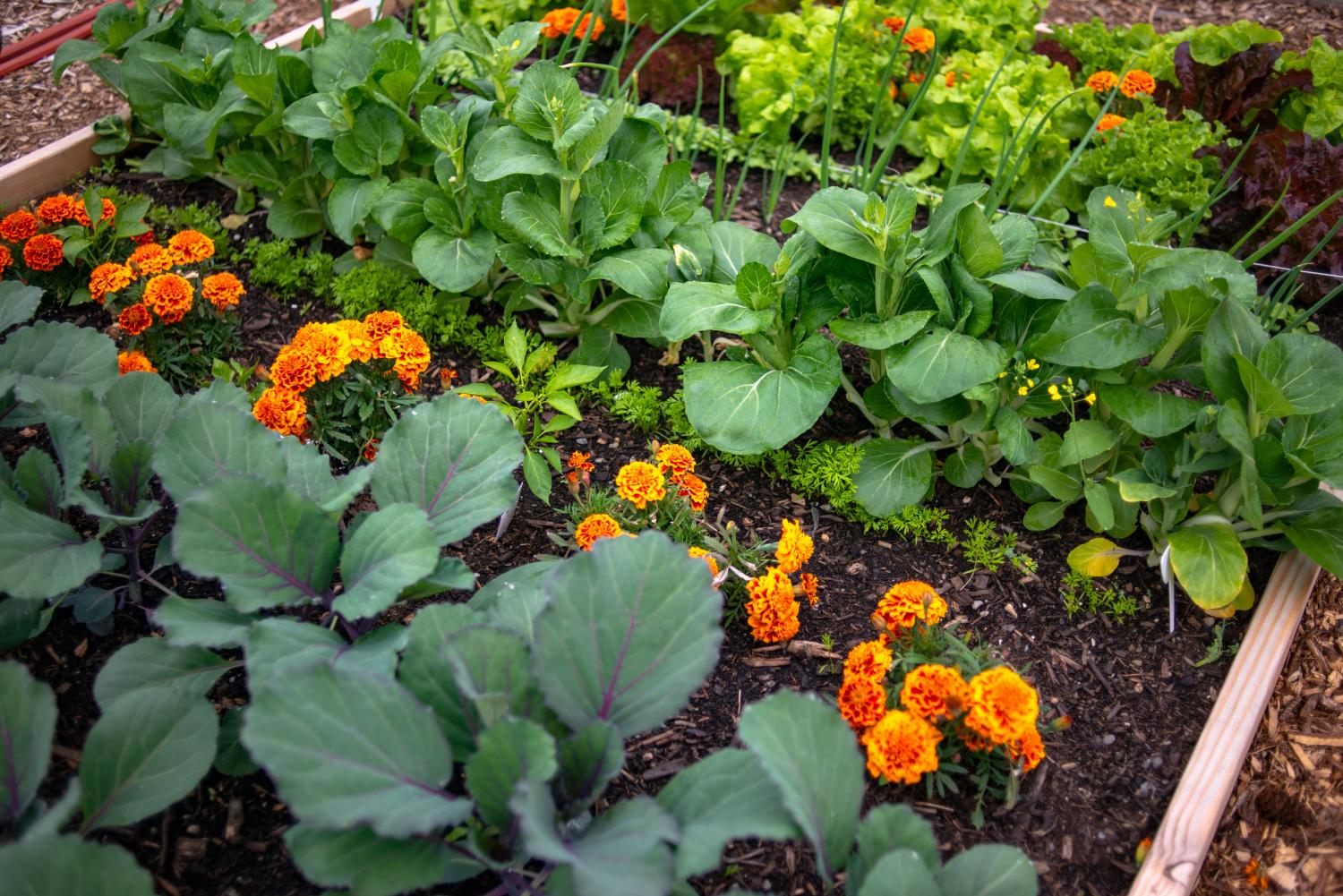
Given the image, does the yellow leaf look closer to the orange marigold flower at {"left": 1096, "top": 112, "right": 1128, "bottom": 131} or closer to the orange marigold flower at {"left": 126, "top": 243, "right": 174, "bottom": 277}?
the orange marigold flower at {"left": 1096, "top": 112, "right": 1128, "bottom": 131}

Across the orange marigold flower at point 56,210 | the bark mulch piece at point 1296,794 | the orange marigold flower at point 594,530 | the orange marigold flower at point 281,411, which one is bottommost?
the bark mulch piece at point 1296,794

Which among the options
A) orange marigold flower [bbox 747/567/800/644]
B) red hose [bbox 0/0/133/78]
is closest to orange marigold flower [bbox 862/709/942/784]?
orange marigold flower [bbox 747/567/800/644]

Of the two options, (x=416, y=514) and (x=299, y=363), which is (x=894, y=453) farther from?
(x=299, y=363)

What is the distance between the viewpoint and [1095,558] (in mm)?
2367

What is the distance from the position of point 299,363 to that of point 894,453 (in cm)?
151

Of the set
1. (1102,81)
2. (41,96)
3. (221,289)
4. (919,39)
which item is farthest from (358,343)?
(1102,81)

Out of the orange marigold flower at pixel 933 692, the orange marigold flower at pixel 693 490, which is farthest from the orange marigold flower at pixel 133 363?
the orange marigold flower at pixel 933 692

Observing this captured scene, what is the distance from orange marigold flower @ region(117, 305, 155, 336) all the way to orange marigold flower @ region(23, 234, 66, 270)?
0.39m

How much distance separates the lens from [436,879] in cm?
149

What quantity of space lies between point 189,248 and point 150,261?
0.34 feet

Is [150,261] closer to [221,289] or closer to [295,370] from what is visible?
[221,289]

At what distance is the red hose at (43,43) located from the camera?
3.34 metres

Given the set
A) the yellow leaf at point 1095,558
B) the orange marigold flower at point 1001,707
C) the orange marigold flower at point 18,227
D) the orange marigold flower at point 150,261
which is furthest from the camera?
the orange marigold flower at point 18,227

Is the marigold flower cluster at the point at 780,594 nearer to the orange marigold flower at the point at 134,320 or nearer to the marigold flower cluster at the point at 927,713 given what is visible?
the marigold flower cluster at the point at 927,713
